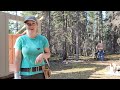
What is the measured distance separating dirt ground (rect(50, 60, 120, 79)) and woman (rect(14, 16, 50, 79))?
0.66 metres

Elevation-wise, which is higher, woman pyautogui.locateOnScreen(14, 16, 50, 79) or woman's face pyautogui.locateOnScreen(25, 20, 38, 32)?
woman's face pyautogui.locateOnScreen(25, 20, 38, 32)

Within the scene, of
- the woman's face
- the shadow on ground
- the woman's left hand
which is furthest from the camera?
the shadow on ground

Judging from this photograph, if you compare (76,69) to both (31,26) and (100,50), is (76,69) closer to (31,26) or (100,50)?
(100,50)

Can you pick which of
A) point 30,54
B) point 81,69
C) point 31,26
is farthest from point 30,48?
point 81,69

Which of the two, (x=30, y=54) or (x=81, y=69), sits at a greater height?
(x=30, y=54)

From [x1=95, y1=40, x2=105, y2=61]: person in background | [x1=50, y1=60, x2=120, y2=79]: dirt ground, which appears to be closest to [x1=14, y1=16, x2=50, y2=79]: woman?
[x1=50, y1=60, x2=120, y2=79]: dirt ground

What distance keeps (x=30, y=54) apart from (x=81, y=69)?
1086mm

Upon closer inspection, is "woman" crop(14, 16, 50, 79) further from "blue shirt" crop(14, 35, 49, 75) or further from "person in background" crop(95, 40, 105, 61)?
"person in background" crop(95, 40, 105, 61)

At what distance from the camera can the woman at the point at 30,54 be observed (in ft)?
8.53

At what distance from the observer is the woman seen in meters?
2.60

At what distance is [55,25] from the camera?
136 inches

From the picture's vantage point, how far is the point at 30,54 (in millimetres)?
2643
